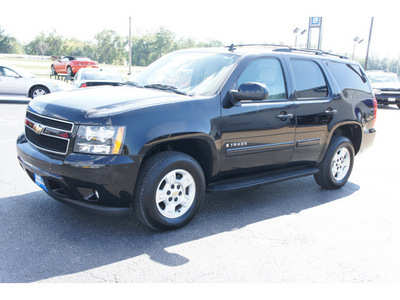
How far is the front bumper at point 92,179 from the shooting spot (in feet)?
11.2

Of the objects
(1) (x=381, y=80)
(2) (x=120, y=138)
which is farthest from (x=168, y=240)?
(1) (x=381, y=80)

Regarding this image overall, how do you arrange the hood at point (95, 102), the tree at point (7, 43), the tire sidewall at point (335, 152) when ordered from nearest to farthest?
the hood at point (95, 102) < the tire sidewall at point (335, 152) < the tree at point (7, 43)

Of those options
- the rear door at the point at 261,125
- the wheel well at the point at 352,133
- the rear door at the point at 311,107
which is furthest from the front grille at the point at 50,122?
the wheel well at the point at 352,133

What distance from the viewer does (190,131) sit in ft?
12.7

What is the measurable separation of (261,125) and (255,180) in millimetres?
650

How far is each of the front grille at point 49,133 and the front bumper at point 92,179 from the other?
0.10 m

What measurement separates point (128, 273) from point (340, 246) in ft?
6.90

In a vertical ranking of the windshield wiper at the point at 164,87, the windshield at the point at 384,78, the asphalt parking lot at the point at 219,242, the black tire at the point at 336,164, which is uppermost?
the windshield wiper at the point at 164,87

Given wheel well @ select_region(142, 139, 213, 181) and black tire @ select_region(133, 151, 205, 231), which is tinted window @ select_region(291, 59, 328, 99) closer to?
wheel well @ select_region(142, 139, 213, 181)

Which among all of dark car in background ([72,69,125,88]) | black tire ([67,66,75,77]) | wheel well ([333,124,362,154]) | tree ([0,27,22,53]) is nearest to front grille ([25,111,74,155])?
wheel well ([333,124,362,154])

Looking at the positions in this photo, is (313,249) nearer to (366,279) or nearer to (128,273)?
(366,279)

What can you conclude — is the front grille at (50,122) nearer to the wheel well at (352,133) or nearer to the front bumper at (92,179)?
the front bumper at (92,179)

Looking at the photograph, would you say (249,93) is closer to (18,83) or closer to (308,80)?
(308,80)

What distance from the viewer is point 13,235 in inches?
145
